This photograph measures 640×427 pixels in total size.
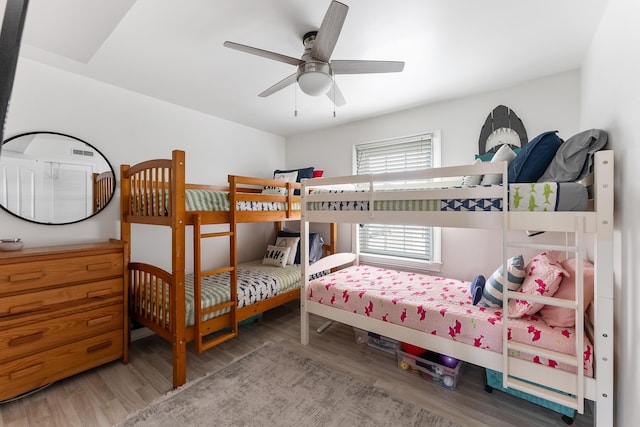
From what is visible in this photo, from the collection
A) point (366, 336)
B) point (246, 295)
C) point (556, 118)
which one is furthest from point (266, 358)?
point (556, 118)

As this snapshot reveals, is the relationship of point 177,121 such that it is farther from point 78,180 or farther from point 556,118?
point 556,118

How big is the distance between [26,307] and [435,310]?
2.87 metres

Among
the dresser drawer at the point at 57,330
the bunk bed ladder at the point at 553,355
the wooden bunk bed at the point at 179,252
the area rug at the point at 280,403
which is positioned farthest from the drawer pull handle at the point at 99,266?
the bunk bed ladder at the point at 553,355

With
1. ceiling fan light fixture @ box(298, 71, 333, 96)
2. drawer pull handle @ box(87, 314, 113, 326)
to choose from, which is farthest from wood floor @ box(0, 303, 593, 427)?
ceiling fan light fixture @ box(298, 71, 333, 96)

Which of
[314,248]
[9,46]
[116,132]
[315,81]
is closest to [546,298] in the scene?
[315,81]

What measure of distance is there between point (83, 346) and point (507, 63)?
406cm

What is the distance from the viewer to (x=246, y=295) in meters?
2.77

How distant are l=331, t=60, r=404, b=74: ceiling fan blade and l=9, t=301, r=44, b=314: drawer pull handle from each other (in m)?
2.63

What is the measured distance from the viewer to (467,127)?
3.02m

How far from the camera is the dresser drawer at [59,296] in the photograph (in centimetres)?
193

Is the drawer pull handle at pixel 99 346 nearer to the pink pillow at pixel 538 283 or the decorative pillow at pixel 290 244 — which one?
the decorative pillow at pixel 290 244

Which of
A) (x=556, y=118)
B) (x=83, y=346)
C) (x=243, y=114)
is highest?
(x=243, y=114)

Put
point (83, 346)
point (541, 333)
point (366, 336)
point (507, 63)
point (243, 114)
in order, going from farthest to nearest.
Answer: point (243, 114), point (366, 336), point (507, 63), point (83, 346), point (541, 333)

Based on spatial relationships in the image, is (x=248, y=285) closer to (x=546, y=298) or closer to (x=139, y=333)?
(x=139, y=333)
